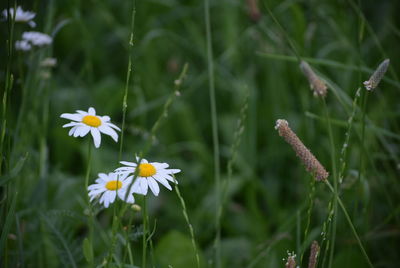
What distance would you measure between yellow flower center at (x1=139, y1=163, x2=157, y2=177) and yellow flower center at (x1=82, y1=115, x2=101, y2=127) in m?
0.10

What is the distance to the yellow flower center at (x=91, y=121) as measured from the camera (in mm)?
772

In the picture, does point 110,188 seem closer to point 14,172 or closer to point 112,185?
point 112,185

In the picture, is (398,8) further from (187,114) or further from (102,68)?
(102,68)

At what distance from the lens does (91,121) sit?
2.55ft

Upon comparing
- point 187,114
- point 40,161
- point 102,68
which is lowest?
point 40,161

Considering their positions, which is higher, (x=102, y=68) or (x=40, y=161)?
(x=102, y=68)

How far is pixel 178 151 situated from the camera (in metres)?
1.94

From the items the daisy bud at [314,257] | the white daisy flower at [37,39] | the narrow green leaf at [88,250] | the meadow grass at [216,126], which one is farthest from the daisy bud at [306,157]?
the white daisy flower at [37,39]

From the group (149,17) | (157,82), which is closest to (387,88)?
(157,82)

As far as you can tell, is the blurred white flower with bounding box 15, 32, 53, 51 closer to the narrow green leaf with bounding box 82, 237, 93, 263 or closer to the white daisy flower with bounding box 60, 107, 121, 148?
the white daisy flower with bounding box 60, 107, 121, 148

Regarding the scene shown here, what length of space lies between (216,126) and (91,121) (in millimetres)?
494

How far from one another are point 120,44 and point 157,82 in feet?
1.20

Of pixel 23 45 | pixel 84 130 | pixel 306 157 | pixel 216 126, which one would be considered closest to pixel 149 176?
pixel 84 130

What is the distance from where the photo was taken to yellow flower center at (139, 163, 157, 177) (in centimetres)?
72
